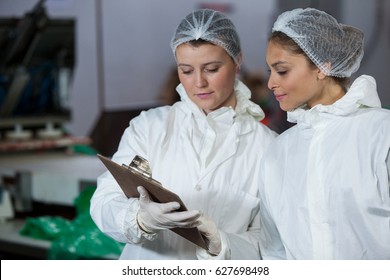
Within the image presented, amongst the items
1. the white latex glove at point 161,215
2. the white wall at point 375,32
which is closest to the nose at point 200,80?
the white latex glove at point 161,215

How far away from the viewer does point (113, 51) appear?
177 inches

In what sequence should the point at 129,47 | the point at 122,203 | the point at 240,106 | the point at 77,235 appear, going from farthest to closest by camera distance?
the point at 129,47, the point at 77,235, the point at 240,106, the point at 122,203

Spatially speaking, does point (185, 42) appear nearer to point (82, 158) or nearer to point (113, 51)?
point (82, 158)

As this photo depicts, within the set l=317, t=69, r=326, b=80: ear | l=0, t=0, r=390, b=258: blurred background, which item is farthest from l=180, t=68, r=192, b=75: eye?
l=0, t=0, r=390, b=258: blurred background

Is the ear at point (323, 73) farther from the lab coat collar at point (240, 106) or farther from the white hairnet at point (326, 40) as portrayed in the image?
the lab coat collar at point (240, 106)

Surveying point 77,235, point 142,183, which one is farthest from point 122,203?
point 77,235

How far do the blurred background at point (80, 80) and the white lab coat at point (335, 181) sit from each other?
0.58m

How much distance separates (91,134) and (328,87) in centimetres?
266

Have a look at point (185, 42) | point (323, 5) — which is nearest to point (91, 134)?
point (323, 5)

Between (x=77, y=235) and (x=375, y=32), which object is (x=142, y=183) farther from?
(x=375, y=32)

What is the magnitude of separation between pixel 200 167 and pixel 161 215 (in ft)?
0.76

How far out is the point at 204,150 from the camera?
165 centimetres

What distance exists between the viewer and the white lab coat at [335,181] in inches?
54.8

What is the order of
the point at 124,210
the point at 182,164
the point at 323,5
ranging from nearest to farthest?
1. the point at 124,210
2. the point at 182,164
3. the point at 323,5
